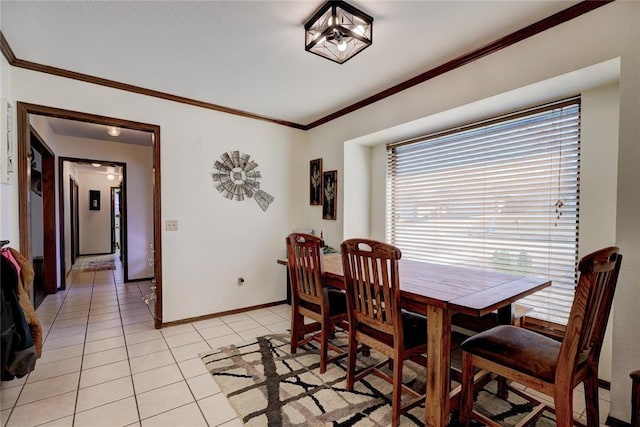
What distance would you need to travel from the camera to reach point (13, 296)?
162 centimetres

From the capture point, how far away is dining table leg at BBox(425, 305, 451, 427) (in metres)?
1.55

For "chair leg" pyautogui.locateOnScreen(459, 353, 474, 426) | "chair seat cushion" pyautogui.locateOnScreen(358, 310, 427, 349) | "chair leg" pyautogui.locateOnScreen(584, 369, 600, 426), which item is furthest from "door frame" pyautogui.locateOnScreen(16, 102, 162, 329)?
"chair leg" pyautogui.locateOnScreen(584, 369, 600, 426)

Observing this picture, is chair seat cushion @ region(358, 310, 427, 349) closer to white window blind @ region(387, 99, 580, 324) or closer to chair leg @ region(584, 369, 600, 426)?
chair leg @ region(584, 369, 600, 426)

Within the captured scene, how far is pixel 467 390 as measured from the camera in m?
1.60

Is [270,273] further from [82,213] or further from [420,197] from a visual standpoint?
[82,213]

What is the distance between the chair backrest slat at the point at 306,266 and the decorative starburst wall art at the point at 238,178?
1453 millimetres

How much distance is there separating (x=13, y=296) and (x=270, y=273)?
251 cm

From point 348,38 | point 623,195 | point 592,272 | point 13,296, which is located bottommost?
point 13,296

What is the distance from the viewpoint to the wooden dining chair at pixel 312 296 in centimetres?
220

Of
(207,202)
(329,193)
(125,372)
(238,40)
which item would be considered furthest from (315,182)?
(125,372)

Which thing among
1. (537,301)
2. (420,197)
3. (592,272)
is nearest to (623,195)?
(592,272)

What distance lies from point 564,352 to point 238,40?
8.41 ft

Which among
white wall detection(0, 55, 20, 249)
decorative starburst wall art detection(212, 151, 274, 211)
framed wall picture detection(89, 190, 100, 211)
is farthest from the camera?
framed wall picture detection(89, 190, 100, 211)

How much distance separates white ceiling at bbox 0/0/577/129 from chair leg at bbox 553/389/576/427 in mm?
2041
